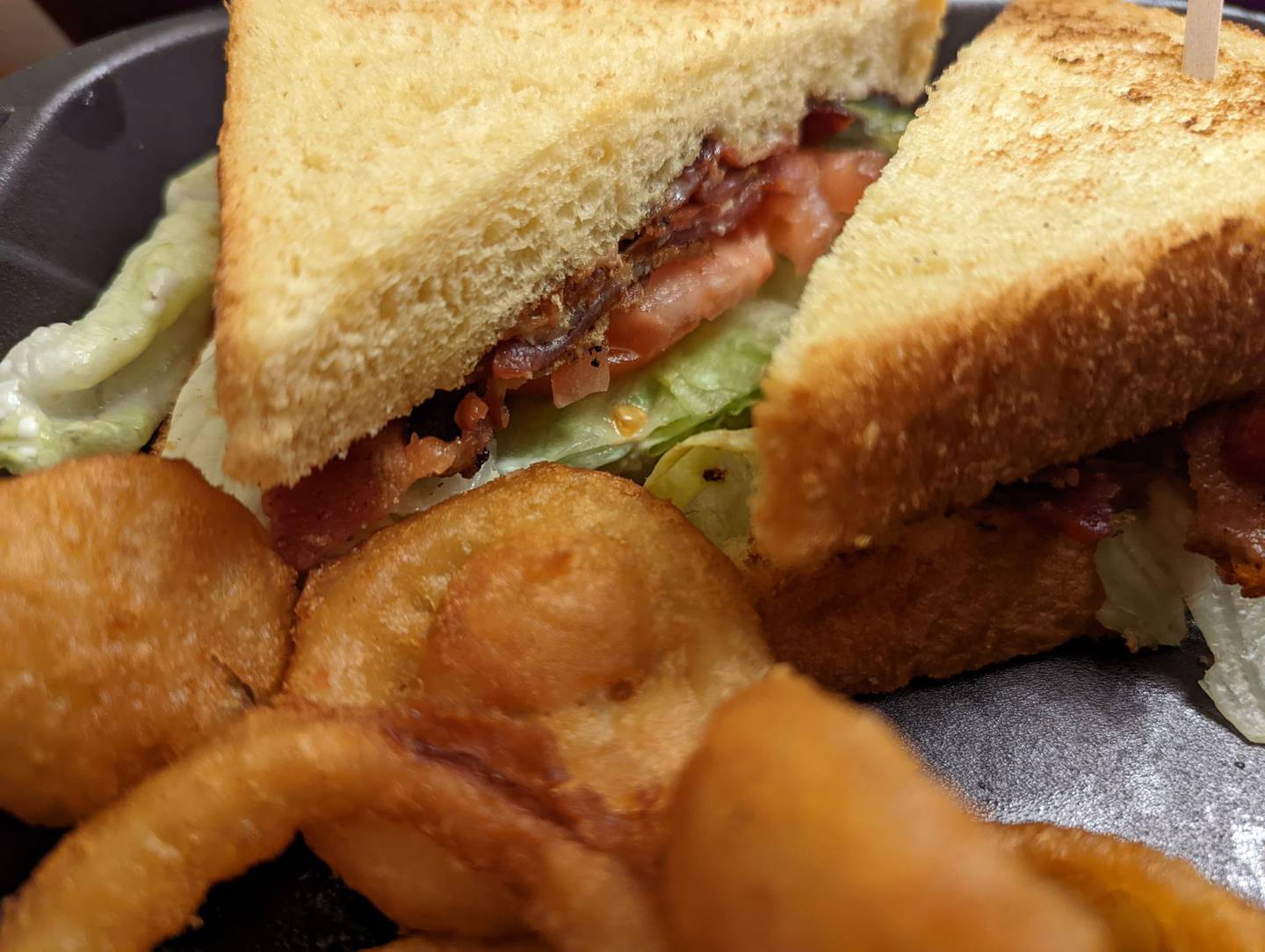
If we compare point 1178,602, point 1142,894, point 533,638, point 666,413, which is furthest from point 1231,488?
point 533,638

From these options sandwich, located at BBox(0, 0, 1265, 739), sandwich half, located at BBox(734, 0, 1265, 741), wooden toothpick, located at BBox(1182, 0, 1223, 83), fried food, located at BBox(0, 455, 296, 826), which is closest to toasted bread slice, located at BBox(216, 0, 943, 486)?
sandwich, located at BBox(0, 0, 1265, 739)

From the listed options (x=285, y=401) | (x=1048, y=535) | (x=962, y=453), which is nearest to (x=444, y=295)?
(x=285, y=401)

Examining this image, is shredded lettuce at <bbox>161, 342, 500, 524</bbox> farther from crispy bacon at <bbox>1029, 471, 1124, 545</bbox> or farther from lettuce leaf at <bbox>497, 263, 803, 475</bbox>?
crispy bacon at <bbox>1029, 471, 1124, 545</bbox>

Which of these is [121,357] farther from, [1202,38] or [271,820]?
[1202,38]

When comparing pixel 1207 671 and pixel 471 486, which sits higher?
pixel 471 486

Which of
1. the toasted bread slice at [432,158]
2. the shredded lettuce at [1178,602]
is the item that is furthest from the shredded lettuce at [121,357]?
the shredded lettuce at [1178,602]

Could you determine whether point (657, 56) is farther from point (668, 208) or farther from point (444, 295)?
point (444, 295)

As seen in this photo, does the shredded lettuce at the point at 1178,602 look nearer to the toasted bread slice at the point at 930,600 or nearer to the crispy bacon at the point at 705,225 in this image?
the toasted bread slice at the point at 930,600
